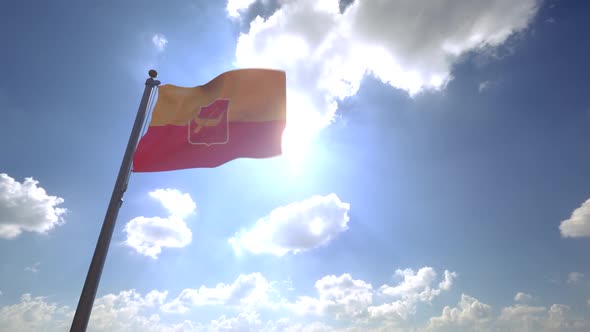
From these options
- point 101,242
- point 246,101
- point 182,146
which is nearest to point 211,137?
point 182,146

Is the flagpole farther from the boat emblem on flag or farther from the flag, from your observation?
the boat emblem on flag

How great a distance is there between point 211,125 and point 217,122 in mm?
255

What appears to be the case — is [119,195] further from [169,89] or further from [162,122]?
[169,89]

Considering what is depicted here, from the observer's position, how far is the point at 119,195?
29.7 feet

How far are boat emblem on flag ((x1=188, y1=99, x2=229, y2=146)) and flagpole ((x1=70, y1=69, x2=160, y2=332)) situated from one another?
76.0 inches

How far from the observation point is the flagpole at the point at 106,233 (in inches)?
292

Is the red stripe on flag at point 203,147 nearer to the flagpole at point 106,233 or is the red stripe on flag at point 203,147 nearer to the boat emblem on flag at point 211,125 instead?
the boat emblem on flag at point 211,125

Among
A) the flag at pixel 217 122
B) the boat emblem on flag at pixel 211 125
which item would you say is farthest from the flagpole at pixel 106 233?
the boat emblem on flag at pixel 211 125

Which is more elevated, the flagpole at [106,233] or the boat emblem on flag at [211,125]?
the boat emblem on flag at [211,125]

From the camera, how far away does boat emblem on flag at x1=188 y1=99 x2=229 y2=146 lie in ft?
39.4

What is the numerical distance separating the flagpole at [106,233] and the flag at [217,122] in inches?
65.8

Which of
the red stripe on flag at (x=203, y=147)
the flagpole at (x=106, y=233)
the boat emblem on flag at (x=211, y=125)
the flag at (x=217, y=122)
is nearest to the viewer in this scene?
the flagpole at (x=106, y=233)

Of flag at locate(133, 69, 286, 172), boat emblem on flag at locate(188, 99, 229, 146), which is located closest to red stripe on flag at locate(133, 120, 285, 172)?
flag at locate(133, 69, 286, 172)

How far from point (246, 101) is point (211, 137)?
1.98 m
